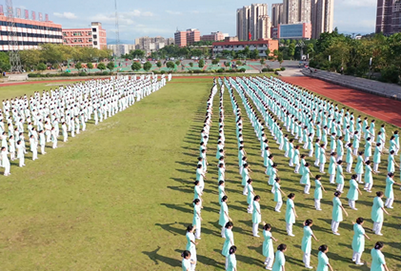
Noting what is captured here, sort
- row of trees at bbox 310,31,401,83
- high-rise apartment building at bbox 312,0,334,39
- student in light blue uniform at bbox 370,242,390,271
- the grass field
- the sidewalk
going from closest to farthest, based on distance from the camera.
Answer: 1. student in light blue uniform at bbox 370,242,390,271
2. the grass field
3. the sidewalk
4. row of trees at bbox 310,31,401,83
5. high-rise apartment building at bbox 312,0,334,39

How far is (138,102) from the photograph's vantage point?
2822 centimetres

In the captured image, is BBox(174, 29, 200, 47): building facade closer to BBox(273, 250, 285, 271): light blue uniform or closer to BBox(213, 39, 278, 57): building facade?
BBox(213, 39, 278, 57): building facade

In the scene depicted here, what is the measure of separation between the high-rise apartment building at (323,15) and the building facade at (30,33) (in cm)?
10052

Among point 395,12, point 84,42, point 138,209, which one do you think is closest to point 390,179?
point 138,209

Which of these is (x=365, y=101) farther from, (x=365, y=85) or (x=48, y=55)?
(x=48, y=55)

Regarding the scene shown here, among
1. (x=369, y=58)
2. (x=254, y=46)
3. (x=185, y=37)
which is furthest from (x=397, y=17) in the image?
(x=185, y=37)

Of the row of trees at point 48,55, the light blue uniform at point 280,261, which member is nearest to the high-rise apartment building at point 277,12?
the row of trees at point 48,55

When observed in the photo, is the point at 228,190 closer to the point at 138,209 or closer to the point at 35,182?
the point at 138,209

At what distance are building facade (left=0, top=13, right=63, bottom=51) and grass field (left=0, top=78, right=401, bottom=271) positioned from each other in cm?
6081

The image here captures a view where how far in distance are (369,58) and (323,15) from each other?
370ft

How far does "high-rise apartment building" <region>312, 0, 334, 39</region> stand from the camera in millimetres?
134125

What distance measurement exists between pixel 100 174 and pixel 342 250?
27.5 feet

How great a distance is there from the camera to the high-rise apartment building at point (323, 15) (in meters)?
134

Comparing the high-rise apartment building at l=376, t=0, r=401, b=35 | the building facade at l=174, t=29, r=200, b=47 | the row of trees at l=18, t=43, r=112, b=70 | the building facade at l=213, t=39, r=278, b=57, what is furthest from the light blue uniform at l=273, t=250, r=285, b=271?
the building facade at l=174, t=29, r=200, b=47
